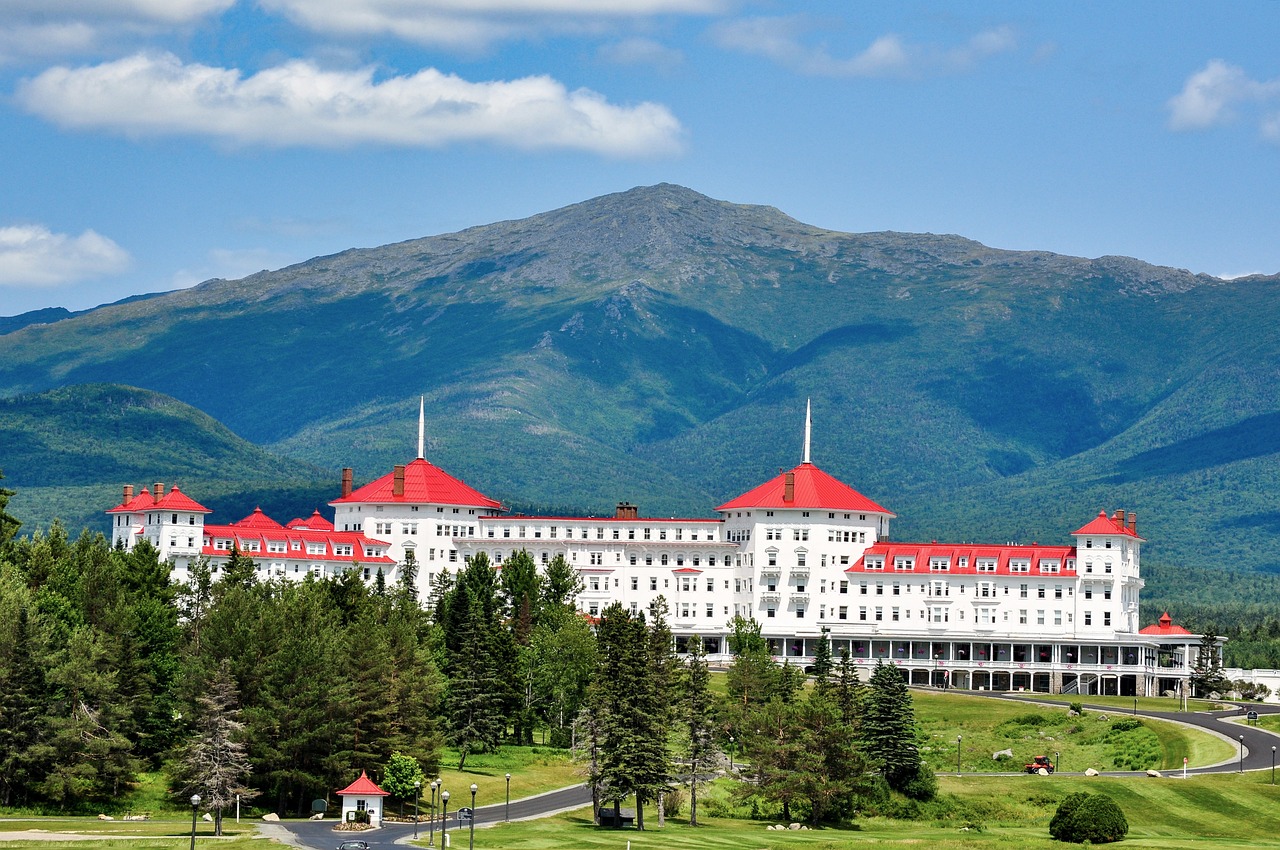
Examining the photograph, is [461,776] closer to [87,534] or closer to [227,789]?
[227,789]

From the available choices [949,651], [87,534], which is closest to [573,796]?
[87,534]

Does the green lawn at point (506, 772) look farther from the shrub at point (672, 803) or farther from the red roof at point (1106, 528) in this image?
the red roof at point (1106, 528)

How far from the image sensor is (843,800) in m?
117

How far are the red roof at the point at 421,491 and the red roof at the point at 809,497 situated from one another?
957 inches

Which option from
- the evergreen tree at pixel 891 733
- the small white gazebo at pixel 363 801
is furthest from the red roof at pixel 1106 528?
the small white gazebo at pixel 363 801

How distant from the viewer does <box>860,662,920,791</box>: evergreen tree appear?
12275 cm

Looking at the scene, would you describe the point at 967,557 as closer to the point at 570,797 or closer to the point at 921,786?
the point at 921,786

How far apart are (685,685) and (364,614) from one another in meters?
19.9

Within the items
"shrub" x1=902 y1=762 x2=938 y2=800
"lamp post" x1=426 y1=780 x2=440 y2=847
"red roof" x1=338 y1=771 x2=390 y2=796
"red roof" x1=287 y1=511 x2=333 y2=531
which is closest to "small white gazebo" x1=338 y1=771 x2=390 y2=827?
"red roof" x1=338 y1=771 x2=390 y2=796

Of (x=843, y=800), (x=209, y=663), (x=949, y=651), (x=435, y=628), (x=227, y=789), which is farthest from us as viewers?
(x=949, y=651)

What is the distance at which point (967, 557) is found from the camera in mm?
181250

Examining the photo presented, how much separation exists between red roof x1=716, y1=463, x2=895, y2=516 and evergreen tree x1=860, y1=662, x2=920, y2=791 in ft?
185

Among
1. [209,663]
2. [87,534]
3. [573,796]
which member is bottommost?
[573,796]

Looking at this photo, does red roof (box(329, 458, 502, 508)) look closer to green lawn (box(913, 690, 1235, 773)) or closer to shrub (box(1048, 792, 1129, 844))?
green lawn (box(913, 690, 1235, 773))
